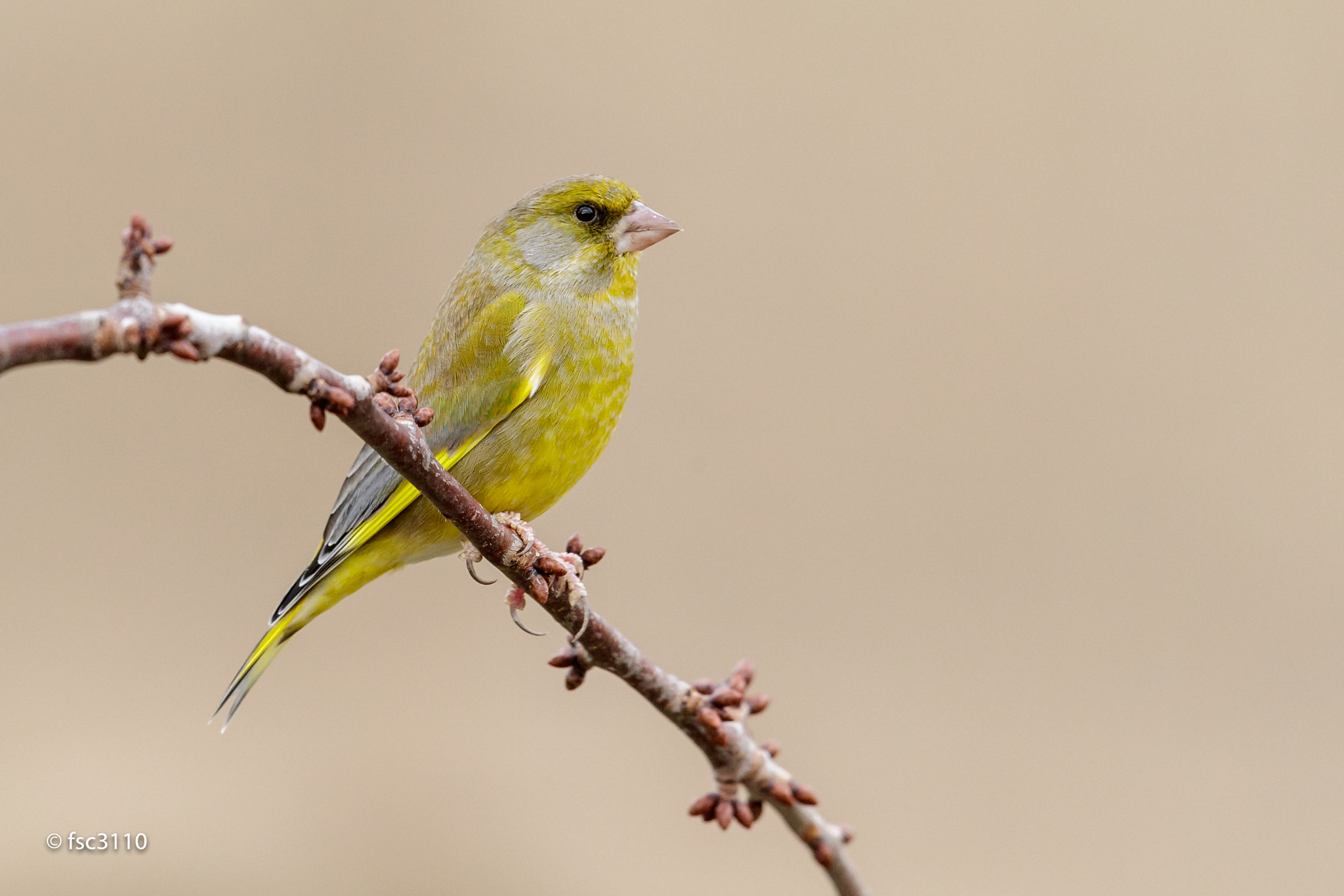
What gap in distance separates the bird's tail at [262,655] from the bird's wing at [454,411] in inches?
2.0

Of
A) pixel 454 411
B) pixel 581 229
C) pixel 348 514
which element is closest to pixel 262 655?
pixel 348 514

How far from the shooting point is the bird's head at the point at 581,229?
210cm

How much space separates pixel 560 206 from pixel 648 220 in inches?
7.5

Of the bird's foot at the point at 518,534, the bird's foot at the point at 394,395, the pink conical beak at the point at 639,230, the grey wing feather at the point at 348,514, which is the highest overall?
the pink conical beak at the point at 639,230

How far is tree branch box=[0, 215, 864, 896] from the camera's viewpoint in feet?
2.47

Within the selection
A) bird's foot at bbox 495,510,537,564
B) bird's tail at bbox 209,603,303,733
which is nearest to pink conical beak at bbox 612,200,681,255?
bird's foot at bbox 495,510,537,564

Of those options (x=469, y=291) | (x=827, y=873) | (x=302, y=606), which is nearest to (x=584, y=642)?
(x=827, y=873)

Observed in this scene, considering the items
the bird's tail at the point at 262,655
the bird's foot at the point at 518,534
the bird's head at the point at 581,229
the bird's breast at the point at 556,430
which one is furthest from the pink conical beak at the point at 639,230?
the bird's tail at the point at 262,655

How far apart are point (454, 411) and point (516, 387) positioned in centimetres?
14

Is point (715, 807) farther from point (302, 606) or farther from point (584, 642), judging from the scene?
point (302, 606)

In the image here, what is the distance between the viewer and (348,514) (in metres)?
1.98

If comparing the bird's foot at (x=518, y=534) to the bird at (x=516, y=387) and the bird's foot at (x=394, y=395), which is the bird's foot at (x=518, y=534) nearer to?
the bird at (x=516, y=387)

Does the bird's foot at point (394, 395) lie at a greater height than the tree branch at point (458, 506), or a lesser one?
greater

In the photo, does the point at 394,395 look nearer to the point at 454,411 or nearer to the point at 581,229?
the point at 454,411
